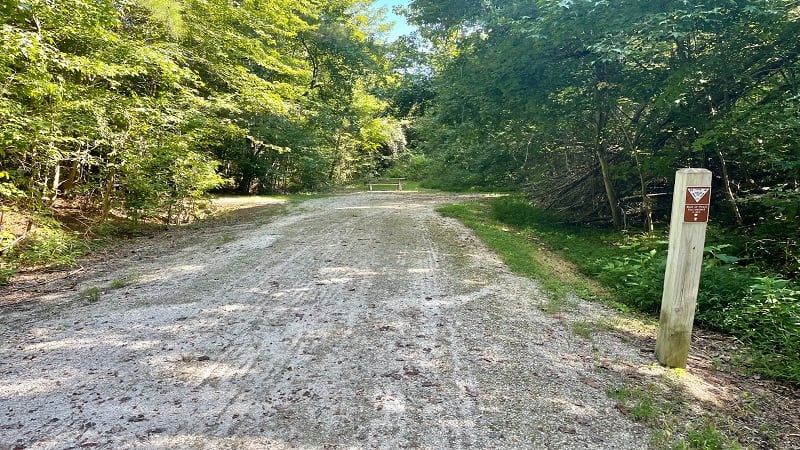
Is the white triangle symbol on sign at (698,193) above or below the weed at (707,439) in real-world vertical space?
above

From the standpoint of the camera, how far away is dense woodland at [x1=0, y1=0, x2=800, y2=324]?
562cm

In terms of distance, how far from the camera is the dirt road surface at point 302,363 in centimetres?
224

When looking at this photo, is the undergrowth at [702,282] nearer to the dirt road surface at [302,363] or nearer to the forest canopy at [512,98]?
the dirt road surface at [302,363]

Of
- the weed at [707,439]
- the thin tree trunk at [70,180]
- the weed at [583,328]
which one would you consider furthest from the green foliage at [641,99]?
the thin tree trunk at [70,180]

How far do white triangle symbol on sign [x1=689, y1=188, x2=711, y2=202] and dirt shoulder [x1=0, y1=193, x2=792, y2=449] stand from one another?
1.24 metres

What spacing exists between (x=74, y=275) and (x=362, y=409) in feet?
15.3

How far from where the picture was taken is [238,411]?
239cm

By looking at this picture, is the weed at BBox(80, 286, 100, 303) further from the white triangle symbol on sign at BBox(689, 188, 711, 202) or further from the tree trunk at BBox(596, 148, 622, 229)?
the tree trunk at BBox(596, 148, 622, 229)

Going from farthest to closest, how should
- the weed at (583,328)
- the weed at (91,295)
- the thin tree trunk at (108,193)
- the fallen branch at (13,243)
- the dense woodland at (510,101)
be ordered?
1. the thin tree trunk at (108,193)
2. the dense woodland at (510,101)
3. the fallen branch at (13,243)
4. the weed at (91,295)
5. the weed at (583,328)

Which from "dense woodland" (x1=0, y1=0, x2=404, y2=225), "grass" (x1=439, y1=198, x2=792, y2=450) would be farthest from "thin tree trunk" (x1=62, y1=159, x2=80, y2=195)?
"grass" (x1=439, y1=198, x2=792, y2=450)

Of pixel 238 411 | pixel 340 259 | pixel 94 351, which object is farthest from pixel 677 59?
pixel 94 351

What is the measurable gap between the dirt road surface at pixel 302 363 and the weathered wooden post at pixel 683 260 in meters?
0.44

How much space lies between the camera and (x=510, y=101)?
8375 mm

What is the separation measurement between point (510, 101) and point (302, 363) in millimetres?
6966
